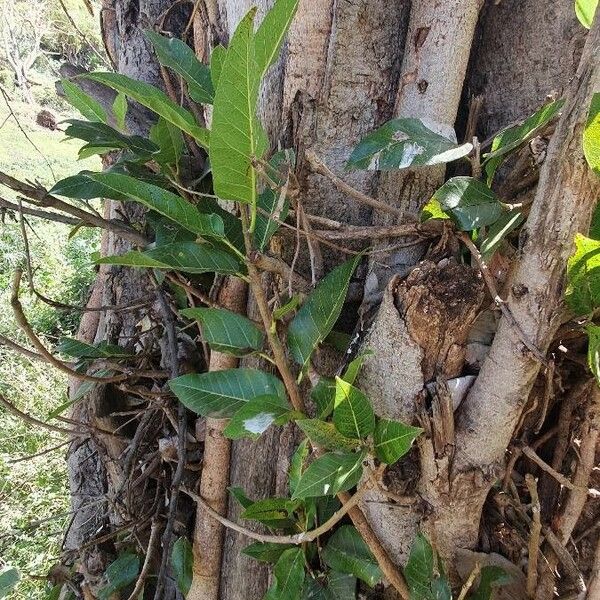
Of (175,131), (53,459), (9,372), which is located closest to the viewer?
(175,131)

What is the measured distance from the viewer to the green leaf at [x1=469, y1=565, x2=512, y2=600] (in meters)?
0.56

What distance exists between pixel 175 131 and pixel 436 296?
0.37 metres

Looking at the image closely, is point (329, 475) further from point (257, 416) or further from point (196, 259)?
point (196, 259)

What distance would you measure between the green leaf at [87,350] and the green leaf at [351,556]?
1.37 feet

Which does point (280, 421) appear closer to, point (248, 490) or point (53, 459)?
point (248, 490)

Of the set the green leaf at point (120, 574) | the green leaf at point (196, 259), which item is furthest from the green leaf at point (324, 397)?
the green leaf at point (120, 574)

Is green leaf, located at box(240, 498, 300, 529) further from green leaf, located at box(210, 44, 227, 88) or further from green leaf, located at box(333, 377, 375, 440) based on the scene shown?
green leaf, located at box(210, 44, 227, 88)

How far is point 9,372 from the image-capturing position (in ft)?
10.5

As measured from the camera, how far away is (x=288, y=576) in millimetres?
613

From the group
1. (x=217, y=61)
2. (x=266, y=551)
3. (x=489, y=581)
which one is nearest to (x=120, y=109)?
(x=217, y=61)

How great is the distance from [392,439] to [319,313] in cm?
14

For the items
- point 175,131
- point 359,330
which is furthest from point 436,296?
point 175,131

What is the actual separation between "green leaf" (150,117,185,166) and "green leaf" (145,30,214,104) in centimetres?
6

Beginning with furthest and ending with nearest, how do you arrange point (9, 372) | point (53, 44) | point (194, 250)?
point (53, 44), point (9, 372), point (194, 250)
